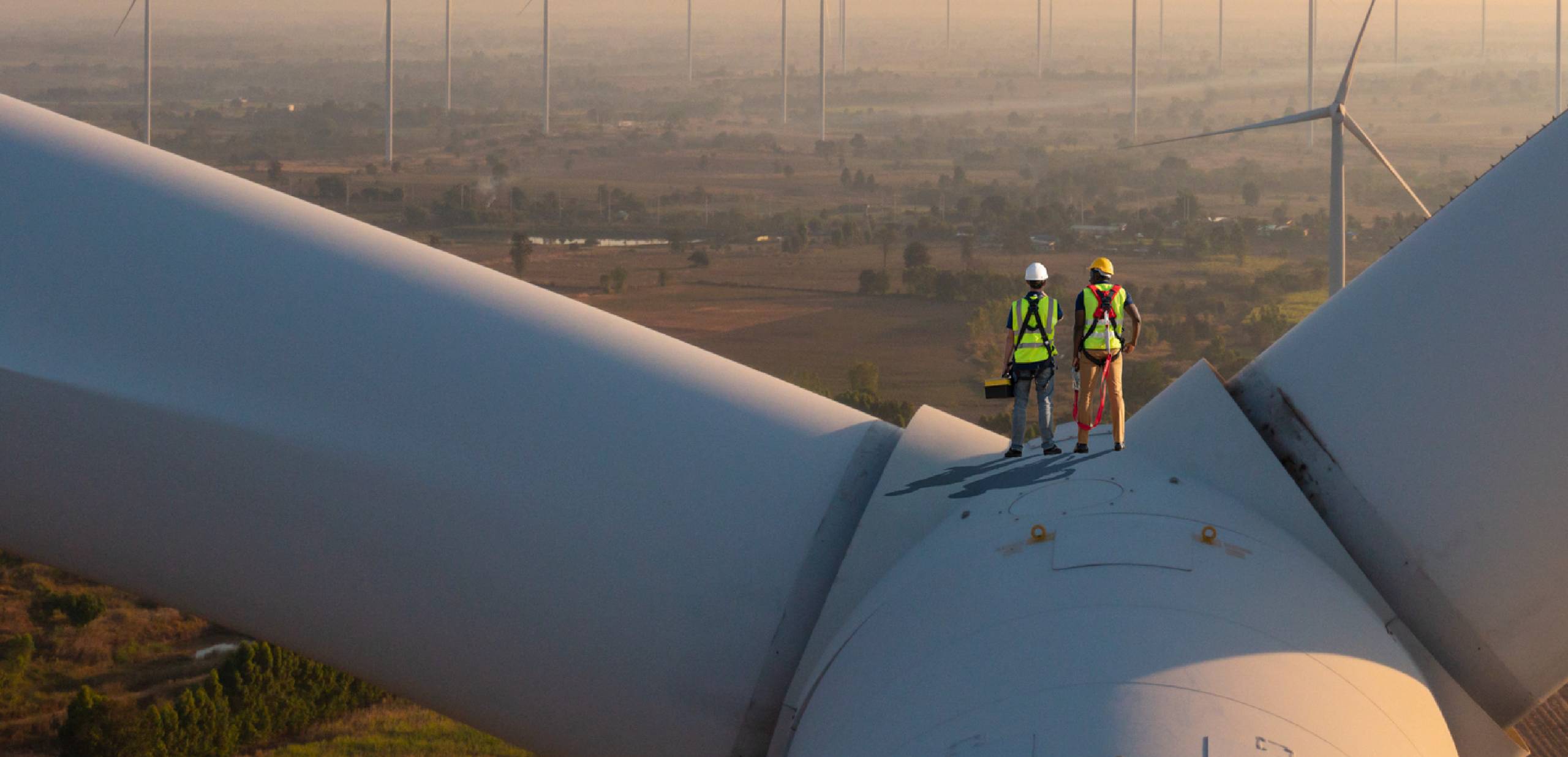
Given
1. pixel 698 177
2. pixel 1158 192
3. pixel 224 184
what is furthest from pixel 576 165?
pixel 224 184

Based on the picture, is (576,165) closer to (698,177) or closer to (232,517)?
(698,177)

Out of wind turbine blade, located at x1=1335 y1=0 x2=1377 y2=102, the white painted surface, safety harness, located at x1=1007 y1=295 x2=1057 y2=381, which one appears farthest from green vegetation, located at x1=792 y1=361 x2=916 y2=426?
the white painted surface

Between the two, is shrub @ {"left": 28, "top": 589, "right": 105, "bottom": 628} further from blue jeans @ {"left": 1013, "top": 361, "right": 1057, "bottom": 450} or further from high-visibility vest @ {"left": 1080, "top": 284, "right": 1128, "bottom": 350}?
high-visibility vest @ {"left": 1080, "top": 284, "right": 1128, "bottom": 350}

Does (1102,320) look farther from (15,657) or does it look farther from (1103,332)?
(15,657)

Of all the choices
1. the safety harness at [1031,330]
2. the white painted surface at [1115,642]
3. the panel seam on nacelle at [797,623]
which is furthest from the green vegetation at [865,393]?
the white painted surface at [1115,642]

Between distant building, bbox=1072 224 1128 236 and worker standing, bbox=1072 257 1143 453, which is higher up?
distant building, bbox=1072 224 1128 236

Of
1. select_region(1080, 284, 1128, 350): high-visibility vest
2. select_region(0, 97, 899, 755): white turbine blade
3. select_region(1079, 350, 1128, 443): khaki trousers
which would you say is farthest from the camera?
select_region(1080, 284, 1128, 350): high-visibility vest
